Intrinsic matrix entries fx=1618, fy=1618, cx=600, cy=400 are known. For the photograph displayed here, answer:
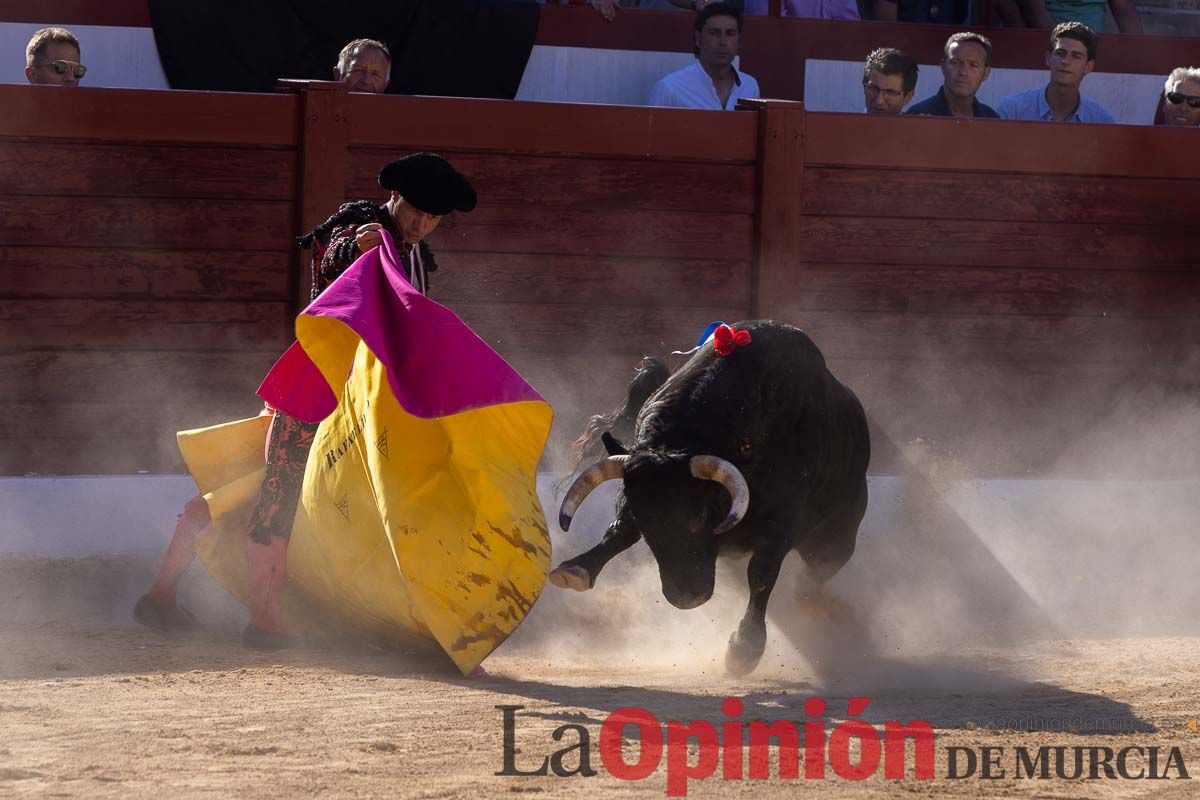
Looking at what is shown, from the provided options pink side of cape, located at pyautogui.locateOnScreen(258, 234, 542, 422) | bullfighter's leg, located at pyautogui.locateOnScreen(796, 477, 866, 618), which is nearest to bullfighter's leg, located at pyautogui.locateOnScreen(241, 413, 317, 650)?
pink side of cape, located at pyautogui.locateOnScreen(258, 234, 542, 422)

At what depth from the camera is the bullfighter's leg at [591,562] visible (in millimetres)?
3861

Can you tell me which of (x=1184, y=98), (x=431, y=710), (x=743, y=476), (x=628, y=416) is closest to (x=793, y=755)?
(x=431, y=710)

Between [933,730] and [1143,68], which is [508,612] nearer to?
[933,730]

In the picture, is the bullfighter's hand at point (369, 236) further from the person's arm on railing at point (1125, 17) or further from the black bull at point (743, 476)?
the person's arm on railing at point (1125, 17)

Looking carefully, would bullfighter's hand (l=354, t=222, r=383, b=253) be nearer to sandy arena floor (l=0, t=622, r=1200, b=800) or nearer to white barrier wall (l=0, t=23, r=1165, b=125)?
sandy arena floor (l=0, t=622, r=1200, b=800)

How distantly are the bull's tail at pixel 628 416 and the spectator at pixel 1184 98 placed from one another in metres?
2.78

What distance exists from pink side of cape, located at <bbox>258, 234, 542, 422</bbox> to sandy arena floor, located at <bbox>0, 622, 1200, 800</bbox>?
25.0 inches

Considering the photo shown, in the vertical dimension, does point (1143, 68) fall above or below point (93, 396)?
above

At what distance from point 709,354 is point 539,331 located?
1.64m

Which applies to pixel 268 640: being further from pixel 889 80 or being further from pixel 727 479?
pixel 889 80

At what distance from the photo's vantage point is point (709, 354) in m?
4.23

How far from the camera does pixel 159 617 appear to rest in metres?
4.21

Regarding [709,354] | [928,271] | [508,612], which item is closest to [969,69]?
[928,271]

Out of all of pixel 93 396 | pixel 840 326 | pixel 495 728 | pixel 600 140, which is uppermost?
pixel 600 140
